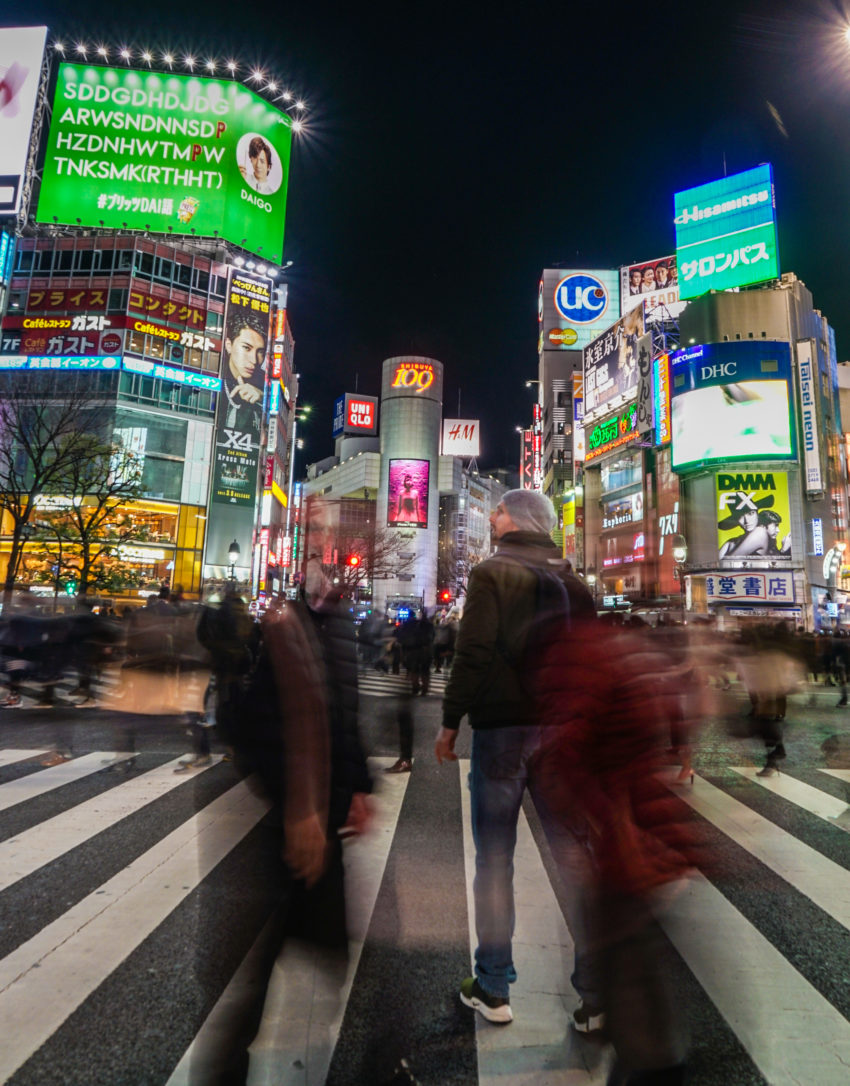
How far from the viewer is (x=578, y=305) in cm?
8381

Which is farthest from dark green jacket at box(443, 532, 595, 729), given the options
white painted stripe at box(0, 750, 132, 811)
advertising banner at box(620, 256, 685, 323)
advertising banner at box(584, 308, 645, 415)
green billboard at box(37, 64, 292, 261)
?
advertising banner at box(620, 256, 685, 323)

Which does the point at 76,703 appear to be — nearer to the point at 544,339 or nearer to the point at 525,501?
the point at 525,501

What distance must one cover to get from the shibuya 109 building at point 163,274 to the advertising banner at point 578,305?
44479 mm

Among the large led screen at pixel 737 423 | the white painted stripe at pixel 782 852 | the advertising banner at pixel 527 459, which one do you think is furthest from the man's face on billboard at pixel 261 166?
the advertising banner at pixel 527 459

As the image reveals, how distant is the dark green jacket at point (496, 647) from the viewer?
252 centimetres

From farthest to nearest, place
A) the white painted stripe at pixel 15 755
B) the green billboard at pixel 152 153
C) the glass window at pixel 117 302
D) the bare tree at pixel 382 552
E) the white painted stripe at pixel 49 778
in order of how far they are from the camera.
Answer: the bare tree at pixel 382 552 → the glass window at pixel 117 302 → the green billboard at pixel 152 153 → the white painted stripe at pixel 15 755 → the white painted stripe at pixel 49 778

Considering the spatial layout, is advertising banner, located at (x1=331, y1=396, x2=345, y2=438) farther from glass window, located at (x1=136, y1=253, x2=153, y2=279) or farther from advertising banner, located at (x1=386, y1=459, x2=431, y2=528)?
glass window, located at (x1=136, y1=253, x2=153, y2=279)

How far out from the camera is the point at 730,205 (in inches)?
1889

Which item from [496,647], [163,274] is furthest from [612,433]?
[496,647]

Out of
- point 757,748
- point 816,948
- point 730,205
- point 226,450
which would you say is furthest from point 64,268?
point 816,948

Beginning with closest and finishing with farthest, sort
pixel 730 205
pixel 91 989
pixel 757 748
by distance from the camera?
1. pixel 91 989
2. pixel 757 748
3. pixel 730 205

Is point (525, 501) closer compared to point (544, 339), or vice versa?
point (525, 501)

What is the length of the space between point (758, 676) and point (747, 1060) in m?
5.89

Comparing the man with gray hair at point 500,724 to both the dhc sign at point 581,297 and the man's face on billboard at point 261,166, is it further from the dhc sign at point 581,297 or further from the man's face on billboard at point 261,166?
the dhc sign at point 581,297
